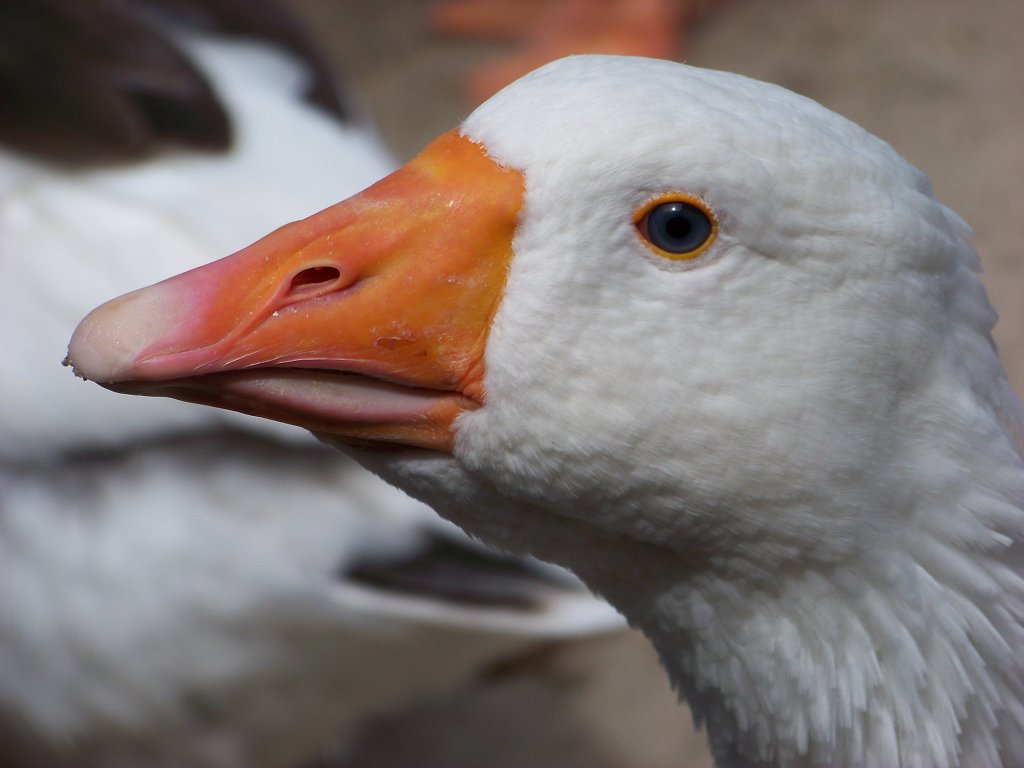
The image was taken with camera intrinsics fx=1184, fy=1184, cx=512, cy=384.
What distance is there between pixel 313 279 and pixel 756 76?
4361 mm

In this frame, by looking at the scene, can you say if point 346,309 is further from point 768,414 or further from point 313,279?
point 768,414

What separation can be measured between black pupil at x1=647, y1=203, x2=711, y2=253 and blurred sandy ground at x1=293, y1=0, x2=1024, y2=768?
8.60 ft

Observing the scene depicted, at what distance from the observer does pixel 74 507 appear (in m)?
2.89

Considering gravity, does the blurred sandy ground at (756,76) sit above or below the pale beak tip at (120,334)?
above

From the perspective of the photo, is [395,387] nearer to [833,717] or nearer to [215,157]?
[833,717]

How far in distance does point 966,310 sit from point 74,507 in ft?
7.11

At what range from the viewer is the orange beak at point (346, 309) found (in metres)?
1.43

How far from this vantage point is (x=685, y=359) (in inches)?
55.7

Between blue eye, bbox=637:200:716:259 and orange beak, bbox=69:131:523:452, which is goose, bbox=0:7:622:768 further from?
blue eye, bbox=637:200:716:259

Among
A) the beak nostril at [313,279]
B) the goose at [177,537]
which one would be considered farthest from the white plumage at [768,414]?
the goose at [177,537]

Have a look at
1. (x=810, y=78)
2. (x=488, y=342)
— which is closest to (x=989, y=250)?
(x=810, y=78)

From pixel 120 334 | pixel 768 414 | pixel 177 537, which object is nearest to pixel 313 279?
pixel 120 334

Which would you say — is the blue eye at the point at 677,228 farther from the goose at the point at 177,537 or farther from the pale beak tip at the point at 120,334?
the goose at the point at 177,537

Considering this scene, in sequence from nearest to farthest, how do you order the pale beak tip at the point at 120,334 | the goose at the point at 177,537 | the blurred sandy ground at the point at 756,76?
the pale beak tip at the point at 120,334
the goose at the point at 177,537
the blurred sandy ground at the point at 756,76
